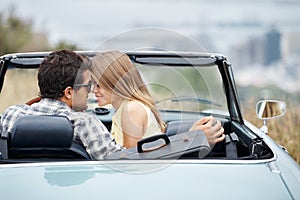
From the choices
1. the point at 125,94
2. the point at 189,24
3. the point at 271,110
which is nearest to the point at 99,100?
the point at 125,94

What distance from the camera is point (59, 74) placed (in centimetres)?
305

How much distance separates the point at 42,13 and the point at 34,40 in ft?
6.70

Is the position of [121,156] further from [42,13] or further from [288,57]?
[42,13]

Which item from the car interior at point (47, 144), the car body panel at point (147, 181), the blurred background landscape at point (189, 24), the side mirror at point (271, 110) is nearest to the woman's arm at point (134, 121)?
the car interior at point (47, 144)

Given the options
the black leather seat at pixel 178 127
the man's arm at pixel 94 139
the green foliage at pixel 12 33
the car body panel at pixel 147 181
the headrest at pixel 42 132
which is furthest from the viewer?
the green foliage at pixel 12 33

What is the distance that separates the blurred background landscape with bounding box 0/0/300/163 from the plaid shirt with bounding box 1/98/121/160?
410 inches

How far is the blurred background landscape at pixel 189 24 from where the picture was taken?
46.1ft

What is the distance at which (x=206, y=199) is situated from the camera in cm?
227

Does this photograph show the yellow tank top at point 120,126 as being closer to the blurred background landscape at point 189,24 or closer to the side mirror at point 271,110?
the side mirror at point 271,110

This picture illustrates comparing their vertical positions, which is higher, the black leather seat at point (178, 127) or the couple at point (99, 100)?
the couple at point (99, 100)

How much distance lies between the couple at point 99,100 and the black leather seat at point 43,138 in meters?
0.19

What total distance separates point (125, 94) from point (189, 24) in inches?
533

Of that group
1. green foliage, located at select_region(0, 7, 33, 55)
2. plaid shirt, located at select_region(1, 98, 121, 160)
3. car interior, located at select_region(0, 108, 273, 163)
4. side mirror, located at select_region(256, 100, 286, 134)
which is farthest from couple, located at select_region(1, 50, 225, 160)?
green foliage, located at select_region(0, 7, 33, 55)

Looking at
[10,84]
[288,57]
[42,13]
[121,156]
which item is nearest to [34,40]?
[42,13]
